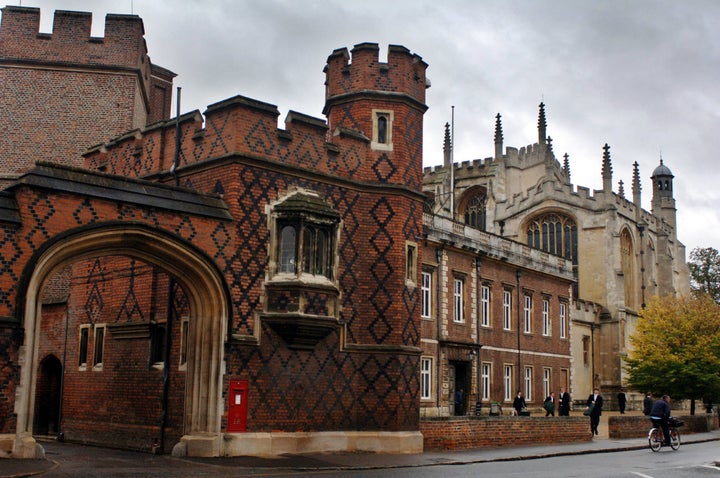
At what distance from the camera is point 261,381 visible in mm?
19516

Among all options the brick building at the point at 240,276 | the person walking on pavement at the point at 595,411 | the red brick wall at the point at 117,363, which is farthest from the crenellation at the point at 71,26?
the person walking on pavement at the point at 595,411

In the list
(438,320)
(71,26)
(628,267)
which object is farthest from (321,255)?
(628,267)

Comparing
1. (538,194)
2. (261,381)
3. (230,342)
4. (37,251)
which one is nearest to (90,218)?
(37,251)

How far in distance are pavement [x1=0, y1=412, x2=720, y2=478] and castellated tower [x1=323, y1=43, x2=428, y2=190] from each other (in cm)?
706

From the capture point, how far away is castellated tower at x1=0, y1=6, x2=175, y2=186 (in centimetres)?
2925

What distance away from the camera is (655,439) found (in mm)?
23141

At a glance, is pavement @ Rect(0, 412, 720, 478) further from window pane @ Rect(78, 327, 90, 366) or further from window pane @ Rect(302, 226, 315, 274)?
window pane @ Rect(302, 226, 315, 274)

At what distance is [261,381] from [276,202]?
416 centimetres

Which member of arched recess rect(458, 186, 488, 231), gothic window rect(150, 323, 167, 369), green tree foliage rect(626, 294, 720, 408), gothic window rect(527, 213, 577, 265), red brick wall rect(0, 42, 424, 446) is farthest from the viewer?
arched recess rect(458, 186, 488, 231)

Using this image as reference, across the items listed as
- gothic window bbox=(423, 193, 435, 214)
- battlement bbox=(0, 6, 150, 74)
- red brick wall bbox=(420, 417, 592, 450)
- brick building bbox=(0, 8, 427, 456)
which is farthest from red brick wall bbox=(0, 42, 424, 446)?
battlement bbox=(0, 6, 150, 74)

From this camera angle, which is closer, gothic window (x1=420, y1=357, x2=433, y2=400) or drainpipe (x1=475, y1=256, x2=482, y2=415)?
gothic window (x1=420, y1=357, x2=433, y2=400)

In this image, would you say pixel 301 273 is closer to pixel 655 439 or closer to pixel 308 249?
pixel 308 249

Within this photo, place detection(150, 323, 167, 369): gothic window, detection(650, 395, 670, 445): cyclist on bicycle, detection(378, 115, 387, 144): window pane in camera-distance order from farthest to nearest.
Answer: detection(650, 395, 670, 445): cyclist on bicycle
detection(378, 115, 387, 144): window pane
detection(150, 323, 167, 369): gothic window

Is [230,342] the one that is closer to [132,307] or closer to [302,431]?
[302,431]
